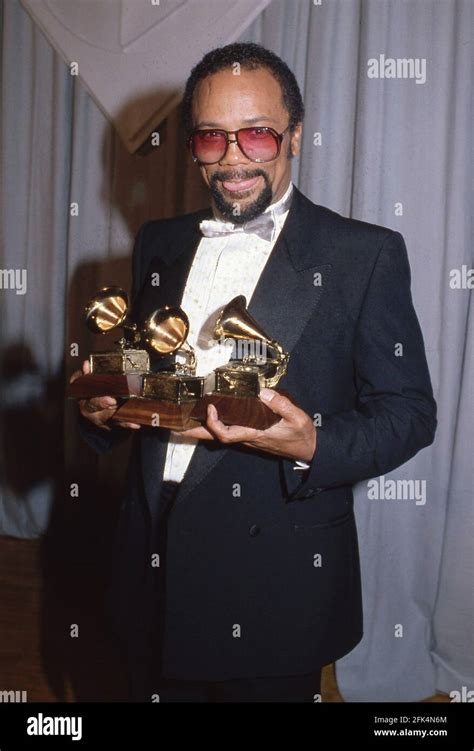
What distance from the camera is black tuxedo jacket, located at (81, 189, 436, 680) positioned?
164 centimetres

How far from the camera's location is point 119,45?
11.8 ft

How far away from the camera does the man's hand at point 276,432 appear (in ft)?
4.68

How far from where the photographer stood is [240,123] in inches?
64.6

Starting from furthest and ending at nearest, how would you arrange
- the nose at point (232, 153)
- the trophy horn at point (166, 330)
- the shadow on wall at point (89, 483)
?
the shadow on wall at point (89, 483) < the nose at point (232, 153) < the trophy horn at point (166, 330)

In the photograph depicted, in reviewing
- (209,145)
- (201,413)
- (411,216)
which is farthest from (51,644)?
(209,145)

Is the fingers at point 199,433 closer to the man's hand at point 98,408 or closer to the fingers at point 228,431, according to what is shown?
the fingers at point 228,431

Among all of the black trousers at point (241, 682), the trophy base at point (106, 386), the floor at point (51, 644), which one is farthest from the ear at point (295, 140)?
the floor at point (51, 644)

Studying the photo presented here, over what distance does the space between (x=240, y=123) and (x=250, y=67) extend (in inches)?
5.6

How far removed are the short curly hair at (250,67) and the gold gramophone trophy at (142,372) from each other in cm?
48

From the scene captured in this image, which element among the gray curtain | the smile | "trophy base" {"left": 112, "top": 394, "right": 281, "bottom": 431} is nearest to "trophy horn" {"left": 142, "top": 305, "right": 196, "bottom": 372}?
"trophy base" {"left": 112, "top": 394, "right": 281, "bottom": 431}

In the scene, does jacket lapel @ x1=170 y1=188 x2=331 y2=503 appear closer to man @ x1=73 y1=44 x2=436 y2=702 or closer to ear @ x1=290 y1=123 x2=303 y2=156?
man @ x1=73 y1=44 x2=436 y2=702

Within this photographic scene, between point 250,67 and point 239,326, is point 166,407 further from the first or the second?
point 250,67

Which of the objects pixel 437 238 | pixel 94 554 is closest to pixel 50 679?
pixel 94 554

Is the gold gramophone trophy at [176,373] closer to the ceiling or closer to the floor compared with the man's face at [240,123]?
closer to the floor
